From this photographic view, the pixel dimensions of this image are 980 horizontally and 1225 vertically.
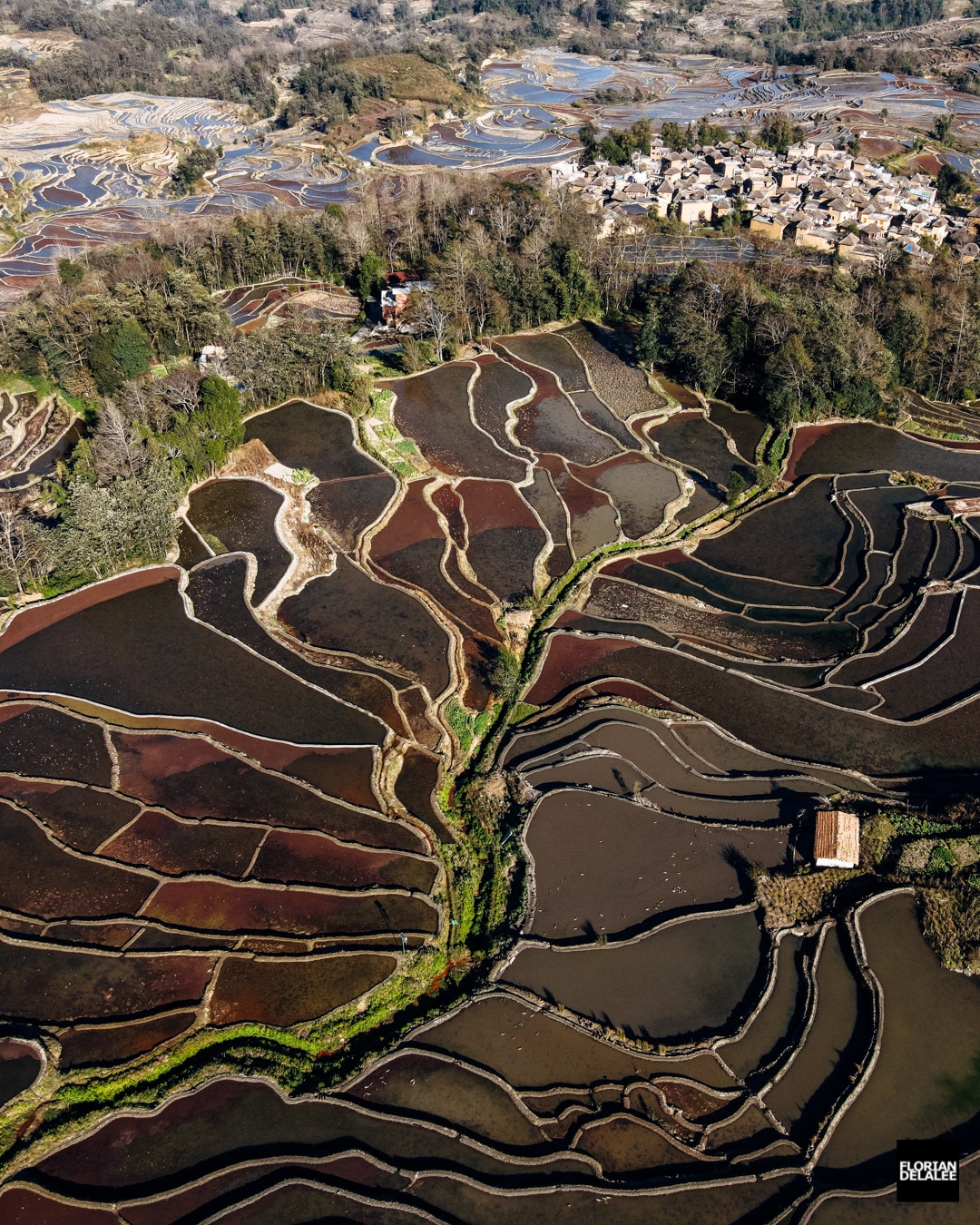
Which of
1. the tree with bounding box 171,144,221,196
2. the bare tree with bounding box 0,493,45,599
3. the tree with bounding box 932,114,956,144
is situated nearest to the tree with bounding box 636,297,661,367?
the bare tree with bounding box 0,493,45,599

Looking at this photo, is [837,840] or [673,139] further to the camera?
[673,139]

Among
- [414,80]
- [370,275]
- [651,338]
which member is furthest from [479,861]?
[414,80]

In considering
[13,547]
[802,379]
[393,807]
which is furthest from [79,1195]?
[802,379]

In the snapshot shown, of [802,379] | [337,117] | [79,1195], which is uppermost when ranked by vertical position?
[337,117]

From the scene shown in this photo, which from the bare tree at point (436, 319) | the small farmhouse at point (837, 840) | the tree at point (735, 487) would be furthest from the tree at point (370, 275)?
the small farmhouse at point (837, 840)

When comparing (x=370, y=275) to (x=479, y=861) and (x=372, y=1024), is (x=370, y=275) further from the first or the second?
(x=372, y=1024)

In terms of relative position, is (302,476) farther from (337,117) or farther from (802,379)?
(337,117)
